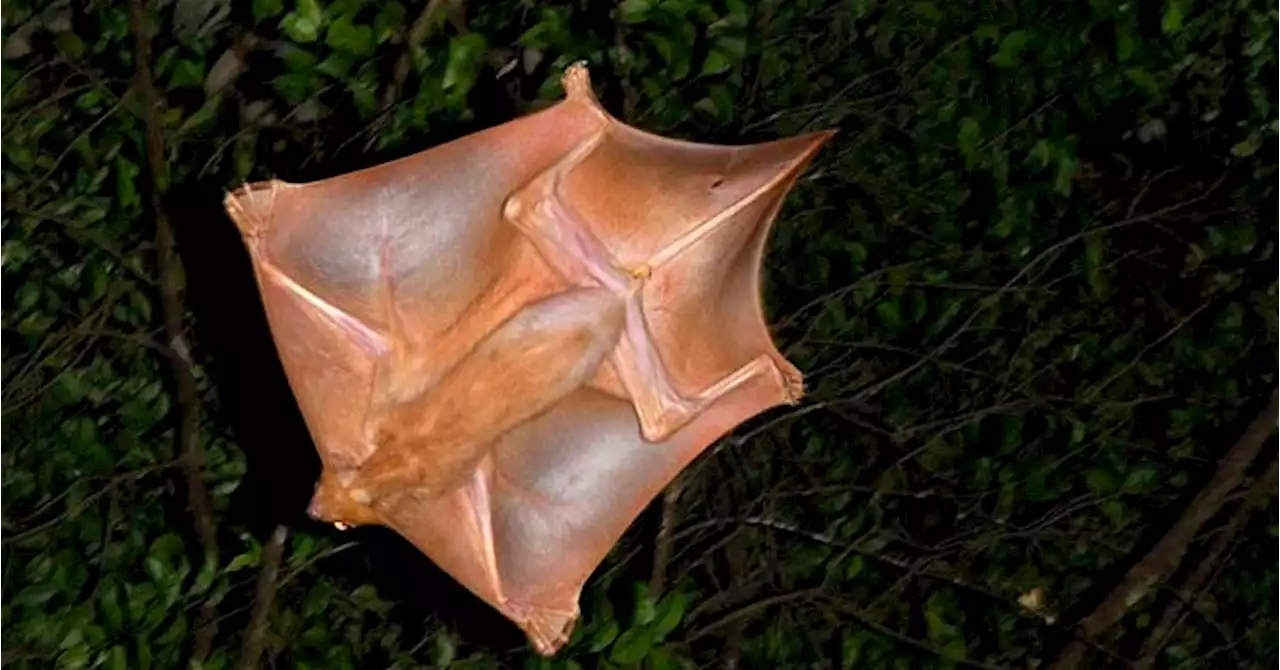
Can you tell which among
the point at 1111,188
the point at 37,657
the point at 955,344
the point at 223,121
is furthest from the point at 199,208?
the point at 1111,188

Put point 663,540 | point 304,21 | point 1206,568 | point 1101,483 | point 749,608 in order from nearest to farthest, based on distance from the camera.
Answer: point 304,21 < point 663,540 < point 749,608 < point 1101,483 < point 1206,568

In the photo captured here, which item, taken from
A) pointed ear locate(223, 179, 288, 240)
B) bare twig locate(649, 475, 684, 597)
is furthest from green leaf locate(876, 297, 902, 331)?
pointed ear locate(223, 179, 288, 240)

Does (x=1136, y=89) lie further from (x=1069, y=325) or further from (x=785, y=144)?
(x=785, y=144)

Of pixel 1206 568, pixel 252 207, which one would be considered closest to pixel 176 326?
pixel 252 207

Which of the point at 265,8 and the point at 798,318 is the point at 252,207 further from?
the point at 798,318

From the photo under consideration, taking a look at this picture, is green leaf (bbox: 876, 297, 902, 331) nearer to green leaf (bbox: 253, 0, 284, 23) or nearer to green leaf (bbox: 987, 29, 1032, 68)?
green leaf (bbox: 987, 29, 1032, 68)

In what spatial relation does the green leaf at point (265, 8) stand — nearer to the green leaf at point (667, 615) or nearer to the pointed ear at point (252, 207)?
the pointed ear at point (252, 207)
